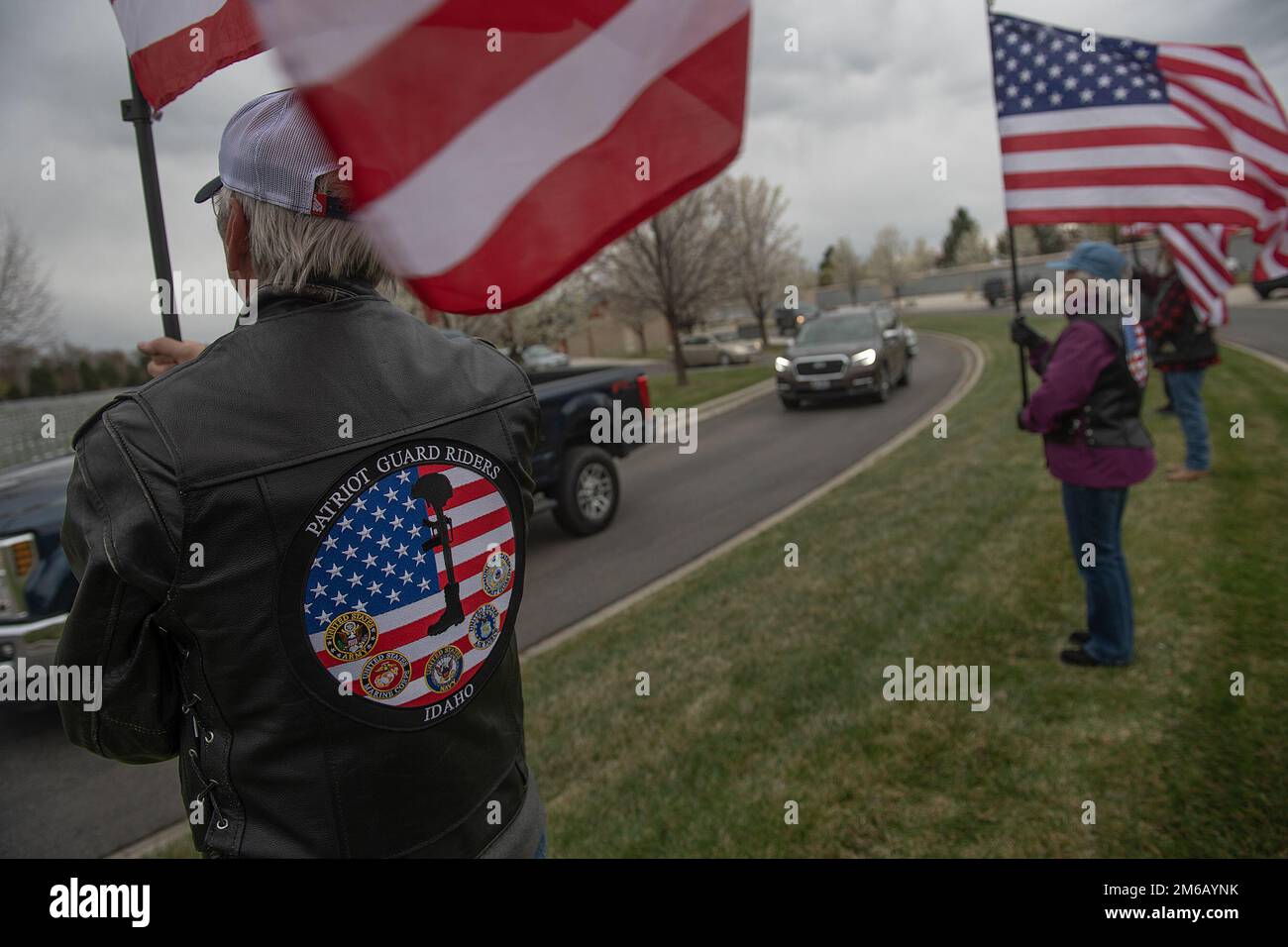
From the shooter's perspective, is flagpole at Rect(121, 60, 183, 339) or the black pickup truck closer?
flagpole at Rect(121, 60, 183, 339)

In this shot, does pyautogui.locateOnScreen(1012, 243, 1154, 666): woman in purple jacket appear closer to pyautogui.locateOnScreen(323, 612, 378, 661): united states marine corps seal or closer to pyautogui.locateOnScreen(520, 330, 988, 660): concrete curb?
pyautogui.locateOnScreen(520, 330, 988, 660): concrete curb

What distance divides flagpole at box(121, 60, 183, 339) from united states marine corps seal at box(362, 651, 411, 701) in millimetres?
1020

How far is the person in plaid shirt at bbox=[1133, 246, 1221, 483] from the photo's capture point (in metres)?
7.29

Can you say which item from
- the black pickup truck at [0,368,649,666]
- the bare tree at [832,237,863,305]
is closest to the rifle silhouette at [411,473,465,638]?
the black pickup truck at [0,368,649,666]

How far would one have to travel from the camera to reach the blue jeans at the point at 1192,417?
7.27m

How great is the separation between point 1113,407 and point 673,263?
1964cm

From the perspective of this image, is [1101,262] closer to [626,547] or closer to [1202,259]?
[1202,259]

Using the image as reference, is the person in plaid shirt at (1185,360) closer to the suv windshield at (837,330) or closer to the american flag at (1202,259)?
the american flag at (1202,259)

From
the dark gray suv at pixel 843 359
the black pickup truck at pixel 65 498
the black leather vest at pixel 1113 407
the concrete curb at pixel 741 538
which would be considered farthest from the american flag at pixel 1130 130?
the dark gray suv at pixel 843 359

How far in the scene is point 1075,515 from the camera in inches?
165

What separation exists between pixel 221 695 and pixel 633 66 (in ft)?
4.36

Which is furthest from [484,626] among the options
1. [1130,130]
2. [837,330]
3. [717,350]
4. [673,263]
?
[717,350]

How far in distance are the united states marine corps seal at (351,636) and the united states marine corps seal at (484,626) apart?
0.68 ft
